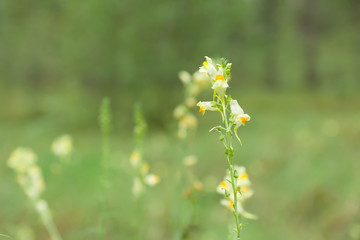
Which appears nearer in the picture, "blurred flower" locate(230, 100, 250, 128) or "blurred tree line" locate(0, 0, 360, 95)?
"blurred flower" locate(230, 100, 250, 128)

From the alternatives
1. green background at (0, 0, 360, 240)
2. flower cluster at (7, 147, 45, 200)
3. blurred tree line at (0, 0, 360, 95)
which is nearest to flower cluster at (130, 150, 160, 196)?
green background at (0, 0, 360, 240)

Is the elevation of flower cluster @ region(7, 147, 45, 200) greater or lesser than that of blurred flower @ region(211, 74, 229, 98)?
greater

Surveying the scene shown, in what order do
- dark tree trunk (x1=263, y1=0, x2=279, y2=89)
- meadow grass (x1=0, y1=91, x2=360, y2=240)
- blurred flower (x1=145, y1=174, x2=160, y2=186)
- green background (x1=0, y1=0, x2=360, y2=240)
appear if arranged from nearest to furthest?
blurred flower (x1=145, y1=174, x2=160, y2=186) < meadow grass (x1=0, y1=91, x2=360, y2=240) < green background (x1=0, y1=0, x2=360, y2=240) < dark tree trunk (x1=263, y1=0, x2=279, y2=89)

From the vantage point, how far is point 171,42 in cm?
1225

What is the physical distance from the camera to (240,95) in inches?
800

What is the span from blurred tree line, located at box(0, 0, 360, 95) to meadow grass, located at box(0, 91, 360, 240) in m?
2.29

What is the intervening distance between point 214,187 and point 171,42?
7343 mm

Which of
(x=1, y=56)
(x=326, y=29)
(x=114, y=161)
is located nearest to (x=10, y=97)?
(x=1, y=56)

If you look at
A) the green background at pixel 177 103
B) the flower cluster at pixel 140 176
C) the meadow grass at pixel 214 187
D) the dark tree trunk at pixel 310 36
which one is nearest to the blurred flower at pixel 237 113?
the flower cluster at pixel 140 176

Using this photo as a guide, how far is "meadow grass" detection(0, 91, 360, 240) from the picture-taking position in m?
5.24

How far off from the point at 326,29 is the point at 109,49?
1260 centimetres

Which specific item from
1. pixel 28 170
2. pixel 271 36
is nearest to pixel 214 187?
pixel 28 170

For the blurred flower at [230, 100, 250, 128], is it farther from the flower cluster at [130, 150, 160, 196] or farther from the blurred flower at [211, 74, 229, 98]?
the flower cluster at [130, 150, 160, 196]

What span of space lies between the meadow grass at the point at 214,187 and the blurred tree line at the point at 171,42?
229 cm
